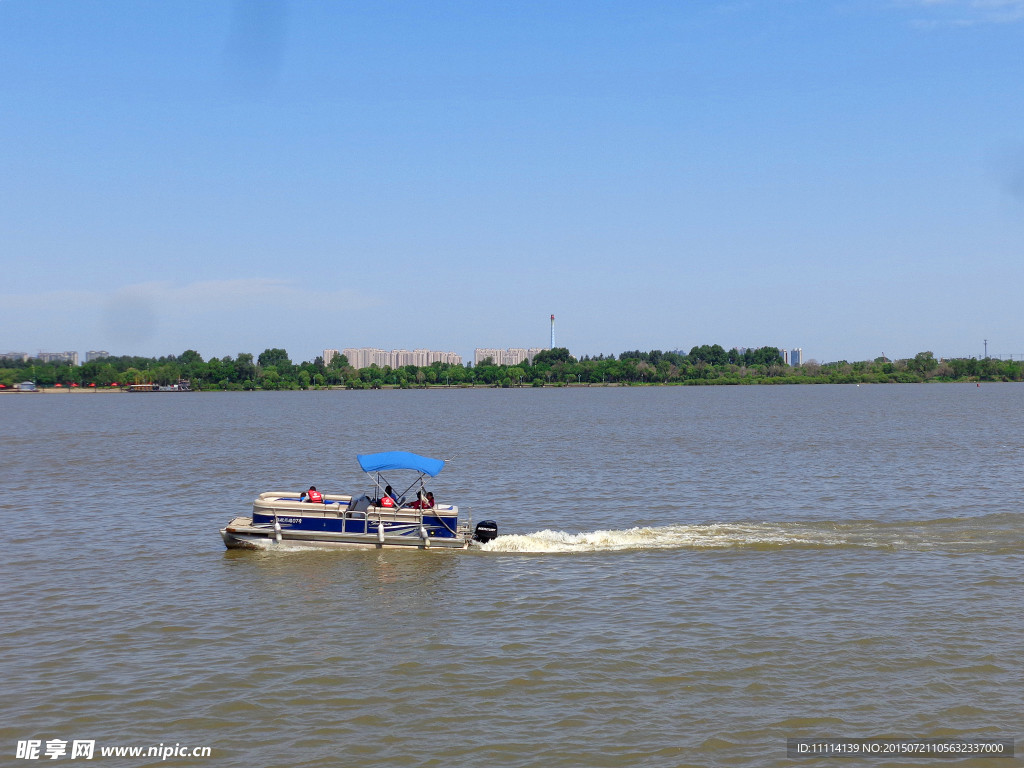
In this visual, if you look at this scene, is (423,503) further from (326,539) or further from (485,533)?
(326,539)

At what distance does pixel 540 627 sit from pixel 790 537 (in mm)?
13048

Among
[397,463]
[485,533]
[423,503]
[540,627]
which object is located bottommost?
[540,627]

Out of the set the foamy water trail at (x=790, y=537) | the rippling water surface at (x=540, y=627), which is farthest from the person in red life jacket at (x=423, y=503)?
the foamy water trail at (x=790, y=537)

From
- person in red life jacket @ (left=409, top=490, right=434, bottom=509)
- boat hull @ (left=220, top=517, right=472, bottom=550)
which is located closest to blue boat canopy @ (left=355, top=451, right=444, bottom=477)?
person in red life jacket @ (left=409, top=490, right=434, bottom=509)

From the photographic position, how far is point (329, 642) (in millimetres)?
18641

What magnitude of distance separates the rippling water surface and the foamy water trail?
14 centimetres

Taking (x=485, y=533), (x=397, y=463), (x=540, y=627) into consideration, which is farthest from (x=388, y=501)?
(x=540, y=627)

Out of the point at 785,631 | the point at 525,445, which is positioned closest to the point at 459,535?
the point at 785,631

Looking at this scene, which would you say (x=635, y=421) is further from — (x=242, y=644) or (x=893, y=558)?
(x=242, y=644)

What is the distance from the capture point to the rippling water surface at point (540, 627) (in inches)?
548

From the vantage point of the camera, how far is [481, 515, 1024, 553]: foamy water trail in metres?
27.7

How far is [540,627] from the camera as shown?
19.3 m

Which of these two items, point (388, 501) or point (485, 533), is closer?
point (485, 533)

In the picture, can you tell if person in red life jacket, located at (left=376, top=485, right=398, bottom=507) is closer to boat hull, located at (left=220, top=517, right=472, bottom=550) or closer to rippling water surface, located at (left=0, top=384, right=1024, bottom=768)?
boat hull, located at (left=220, top=517, right=472, bottom=550)
